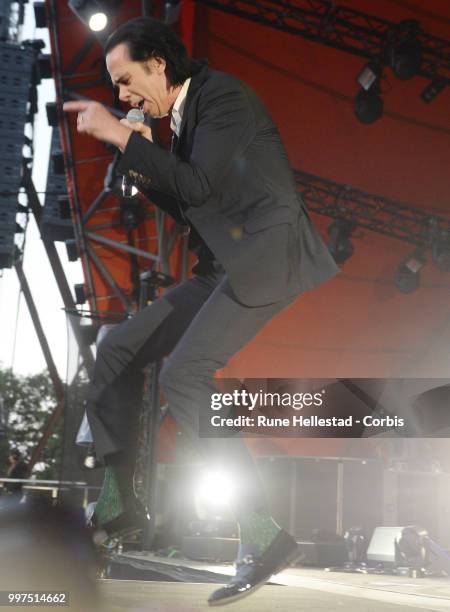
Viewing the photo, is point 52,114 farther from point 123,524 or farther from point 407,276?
point 123,524

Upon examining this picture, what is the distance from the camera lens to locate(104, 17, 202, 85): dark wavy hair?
169 cm

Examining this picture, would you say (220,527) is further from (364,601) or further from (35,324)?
(35,324)

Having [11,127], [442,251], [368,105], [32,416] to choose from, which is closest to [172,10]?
[368,105]

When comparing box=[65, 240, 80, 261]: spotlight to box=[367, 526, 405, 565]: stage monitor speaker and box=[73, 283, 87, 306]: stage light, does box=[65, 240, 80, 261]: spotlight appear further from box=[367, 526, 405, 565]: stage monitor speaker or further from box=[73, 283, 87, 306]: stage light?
box=[367, 526, 405, 565]: stage monitor speaker

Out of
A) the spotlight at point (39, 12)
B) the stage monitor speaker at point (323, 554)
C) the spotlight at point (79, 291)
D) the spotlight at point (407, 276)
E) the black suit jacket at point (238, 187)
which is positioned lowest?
the stage monitor speaker at point (323, 554)

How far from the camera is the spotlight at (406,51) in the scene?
6875 mm

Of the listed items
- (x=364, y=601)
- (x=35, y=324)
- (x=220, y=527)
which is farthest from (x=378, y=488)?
(x=35, y=324)

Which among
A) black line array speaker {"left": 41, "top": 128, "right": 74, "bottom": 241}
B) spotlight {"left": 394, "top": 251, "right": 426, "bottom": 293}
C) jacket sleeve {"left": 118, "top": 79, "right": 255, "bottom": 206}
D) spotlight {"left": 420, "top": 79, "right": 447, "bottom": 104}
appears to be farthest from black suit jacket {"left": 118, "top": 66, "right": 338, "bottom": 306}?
black line array speaker {"left": 41, "top": 128, "right": 74, "bottom": 241}

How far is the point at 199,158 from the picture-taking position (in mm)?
1582

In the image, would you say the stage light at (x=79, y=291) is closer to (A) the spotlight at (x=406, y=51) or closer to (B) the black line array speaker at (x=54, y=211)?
(B) the black line array speaker at (x=54, y=211)

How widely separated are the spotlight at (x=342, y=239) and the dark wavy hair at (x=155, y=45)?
753cm

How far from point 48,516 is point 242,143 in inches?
37.2

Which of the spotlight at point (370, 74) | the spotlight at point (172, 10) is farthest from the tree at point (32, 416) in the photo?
the spotlight at point (370, 74)

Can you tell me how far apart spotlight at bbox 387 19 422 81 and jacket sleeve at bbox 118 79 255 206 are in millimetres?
5802
